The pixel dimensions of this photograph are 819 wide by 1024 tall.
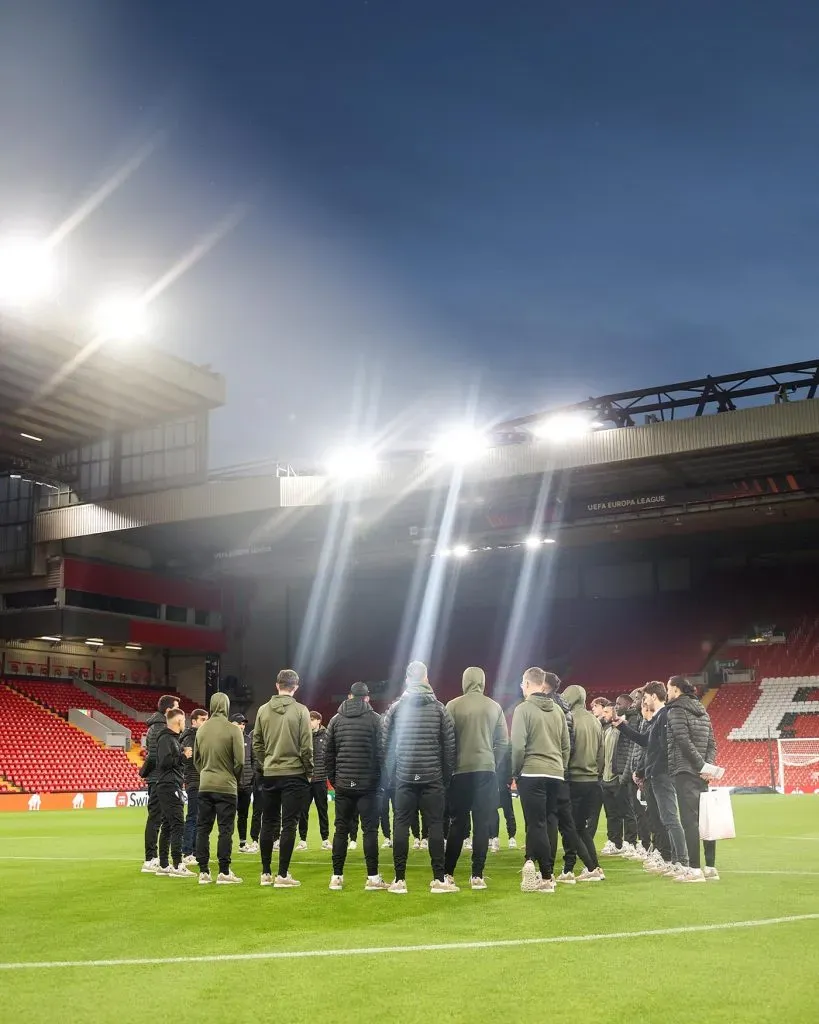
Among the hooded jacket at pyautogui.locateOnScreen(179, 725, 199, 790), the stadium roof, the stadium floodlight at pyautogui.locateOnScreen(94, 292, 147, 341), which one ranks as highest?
the stadium floodlight at pyautogui.locateOnScreen(94, 292, 147, 341)

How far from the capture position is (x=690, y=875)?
31.9 ft

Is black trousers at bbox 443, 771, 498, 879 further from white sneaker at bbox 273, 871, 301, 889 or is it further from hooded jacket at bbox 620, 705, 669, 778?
hooded jacket at bbox 620, 705, 669, 778

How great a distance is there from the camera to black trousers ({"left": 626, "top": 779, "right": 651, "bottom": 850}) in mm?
12383

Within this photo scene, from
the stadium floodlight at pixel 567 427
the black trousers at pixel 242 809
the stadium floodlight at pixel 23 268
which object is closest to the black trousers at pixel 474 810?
the black trousers at pixel 242 809

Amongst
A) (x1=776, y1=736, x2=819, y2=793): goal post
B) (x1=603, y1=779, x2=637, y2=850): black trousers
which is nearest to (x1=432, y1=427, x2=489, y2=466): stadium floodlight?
(x1=776, y1=736, x2=819, y2=793): goal post

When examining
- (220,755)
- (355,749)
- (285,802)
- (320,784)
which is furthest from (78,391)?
(355,749)

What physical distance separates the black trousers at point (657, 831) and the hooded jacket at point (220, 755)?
4.08 meters

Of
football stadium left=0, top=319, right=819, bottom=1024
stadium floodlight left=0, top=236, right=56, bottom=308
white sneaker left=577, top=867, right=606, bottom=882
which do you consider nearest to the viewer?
football stadium left=0, top=319, right=819, bottom=1024

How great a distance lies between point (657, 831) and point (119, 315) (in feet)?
86.7

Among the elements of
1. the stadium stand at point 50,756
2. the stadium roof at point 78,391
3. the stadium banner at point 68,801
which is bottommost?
the stadium banner at point 68,801

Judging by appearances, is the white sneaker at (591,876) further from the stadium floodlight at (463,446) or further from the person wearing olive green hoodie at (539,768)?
the stadium floodlight at (463,446)

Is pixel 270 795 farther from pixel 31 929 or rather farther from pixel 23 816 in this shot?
pixel 23 816

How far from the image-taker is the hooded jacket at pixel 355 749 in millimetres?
9578

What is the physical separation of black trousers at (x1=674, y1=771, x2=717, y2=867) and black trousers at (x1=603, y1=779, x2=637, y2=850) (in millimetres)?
2562
